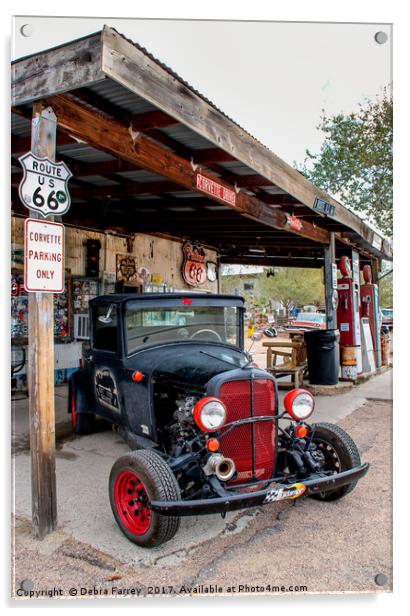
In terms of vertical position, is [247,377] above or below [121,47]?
below

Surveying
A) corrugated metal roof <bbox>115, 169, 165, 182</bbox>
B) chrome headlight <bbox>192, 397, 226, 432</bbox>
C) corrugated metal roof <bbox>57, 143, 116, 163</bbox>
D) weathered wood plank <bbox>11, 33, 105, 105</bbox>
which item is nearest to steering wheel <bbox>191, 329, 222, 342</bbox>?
chrome headlight <bbox>192, 397, 226, 432</bbox>

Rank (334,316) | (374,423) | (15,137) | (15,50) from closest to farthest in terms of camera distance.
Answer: (15,50)
(15,137)
(374,423)
(334,316)

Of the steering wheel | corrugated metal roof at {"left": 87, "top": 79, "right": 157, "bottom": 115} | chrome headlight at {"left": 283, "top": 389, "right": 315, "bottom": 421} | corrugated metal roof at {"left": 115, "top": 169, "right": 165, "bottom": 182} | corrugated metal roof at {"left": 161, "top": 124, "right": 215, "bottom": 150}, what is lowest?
chrome headlight at {"left": 283, "top": 389, "right": 315, "bottom": 421}

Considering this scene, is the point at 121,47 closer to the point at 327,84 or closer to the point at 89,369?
the point at 327,84

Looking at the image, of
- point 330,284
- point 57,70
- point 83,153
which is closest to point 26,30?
point 57,70

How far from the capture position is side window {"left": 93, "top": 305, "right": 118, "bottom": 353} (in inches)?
165

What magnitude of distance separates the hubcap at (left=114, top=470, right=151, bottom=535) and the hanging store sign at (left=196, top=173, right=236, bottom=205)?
8.97 feet

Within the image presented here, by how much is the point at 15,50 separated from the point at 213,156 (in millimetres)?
2022

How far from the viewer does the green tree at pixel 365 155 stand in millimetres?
3180

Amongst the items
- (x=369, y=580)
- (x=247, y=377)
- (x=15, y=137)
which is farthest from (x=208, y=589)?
(x=15, y=137)

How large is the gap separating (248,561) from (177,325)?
80.6 inches

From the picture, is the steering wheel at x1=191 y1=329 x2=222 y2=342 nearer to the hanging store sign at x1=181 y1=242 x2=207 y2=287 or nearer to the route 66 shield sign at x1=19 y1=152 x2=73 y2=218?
the route 66 shield sign at x1=19 y1=152 x2=73 y2=218
